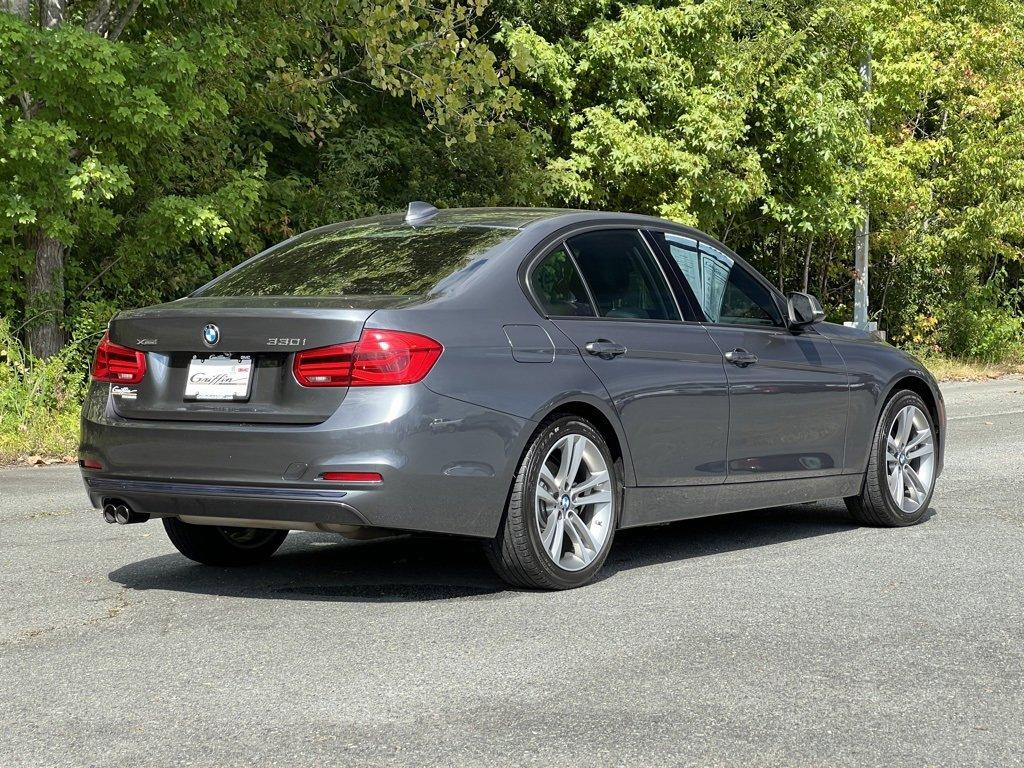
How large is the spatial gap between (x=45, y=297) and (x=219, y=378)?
33.9 feet

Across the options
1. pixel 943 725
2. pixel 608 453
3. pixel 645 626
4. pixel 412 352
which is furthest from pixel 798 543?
pixel 943 725

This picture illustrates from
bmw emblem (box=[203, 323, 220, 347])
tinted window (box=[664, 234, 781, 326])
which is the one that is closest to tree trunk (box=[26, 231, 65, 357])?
tinted window (box=[664, 234, 781, 326])

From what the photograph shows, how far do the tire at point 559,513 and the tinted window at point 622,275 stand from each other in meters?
0.67


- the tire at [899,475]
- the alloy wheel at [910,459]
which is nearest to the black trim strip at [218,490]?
the tire at [899,475]

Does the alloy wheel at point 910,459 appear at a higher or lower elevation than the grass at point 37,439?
higher

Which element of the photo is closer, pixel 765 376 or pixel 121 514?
pixel 121 514

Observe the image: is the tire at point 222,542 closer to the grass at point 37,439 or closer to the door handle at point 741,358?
the door handle at point 741,358

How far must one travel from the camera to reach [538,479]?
20.1 feet

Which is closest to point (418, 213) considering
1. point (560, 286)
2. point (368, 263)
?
point (368, 263)

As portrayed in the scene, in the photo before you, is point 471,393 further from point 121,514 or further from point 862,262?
point 862,262

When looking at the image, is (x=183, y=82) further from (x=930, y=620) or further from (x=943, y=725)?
(x=943, y=725)

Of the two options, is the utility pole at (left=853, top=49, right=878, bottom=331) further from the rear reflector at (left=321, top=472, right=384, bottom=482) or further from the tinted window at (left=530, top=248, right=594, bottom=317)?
the rear reflector at (left=321, top=472, right=384, bottom=482)

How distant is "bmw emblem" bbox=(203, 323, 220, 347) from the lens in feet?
19.3

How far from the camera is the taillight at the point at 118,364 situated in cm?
615
